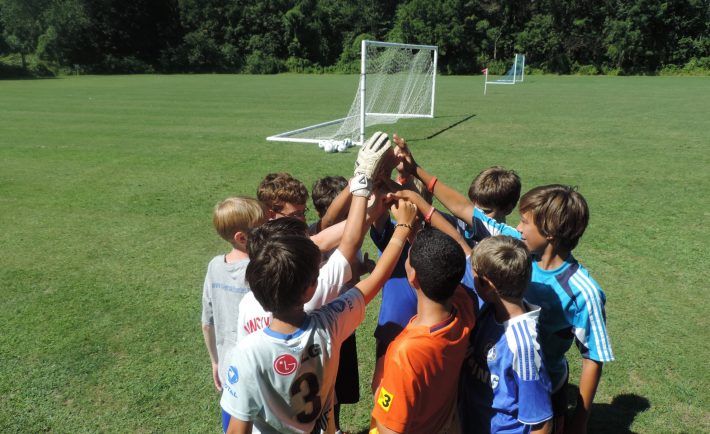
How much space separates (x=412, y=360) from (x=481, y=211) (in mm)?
1412

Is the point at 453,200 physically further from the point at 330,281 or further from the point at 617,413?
the point at 617,413

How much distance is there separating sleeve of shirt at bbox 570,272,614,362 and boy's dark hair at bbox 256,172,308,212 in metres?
1.86

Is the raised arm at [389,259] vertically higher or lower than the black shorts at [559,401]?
higher

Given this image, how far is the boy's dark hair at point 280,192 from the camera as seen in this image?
3.55 meters

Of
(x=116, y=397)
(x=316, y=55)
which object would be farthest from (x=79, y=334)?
(x=316, y=55)

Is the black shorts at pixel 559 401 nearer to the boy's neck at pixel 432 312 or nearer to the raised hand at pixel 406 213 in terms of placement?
the boy's neck at pixel 432 312

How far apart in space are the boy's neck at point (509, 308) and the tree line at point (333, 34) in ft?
197

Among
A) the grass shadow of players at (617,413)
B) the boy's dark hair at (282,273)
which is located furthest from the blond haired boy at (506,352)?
the grass shadow of players at (617,413)

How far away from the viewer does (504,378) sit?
2.27 m

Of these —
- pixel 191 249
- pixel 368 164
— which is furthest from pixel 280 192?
pixel 191 249

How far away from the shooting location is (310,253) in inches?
87.7

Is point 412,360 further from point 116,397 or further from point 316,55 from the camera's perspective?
point 316,55

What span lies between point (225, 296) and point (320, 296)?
730 millimetres

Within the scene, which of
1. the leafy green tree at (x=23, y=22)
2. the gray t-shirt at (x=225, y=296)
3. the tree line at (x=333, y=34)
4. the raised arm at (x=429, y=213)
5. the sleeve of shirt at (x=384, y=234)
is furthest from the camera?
the leafy green tree at (x=23, y=22)
